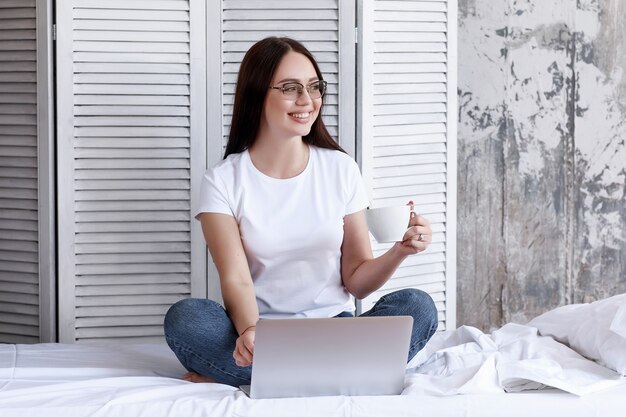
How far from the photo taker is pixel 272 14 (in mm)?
2873

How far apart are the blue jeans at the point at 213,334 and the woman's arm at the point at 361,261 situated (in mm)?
106

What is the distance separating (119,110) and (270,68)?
0.73m

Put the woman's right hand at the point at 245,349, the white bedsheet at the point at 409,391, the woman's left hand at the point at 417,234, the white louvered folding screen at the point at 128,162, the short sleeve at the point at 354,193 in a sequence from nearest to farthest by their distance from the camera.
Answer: the white bedsheet at the point at 409,391
the woman's right hand at the point at 245,349
the woman's left hand at the point at 417,234
the short sleeve at the point at 354,193
the white louvered folding screen at the point at 128,162

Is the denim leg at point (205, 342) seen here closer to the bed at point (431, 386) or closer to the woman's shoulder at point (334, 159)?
the bed at point (431, 386)

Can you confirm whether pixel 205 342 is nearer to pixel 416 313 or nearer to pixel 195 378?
pixel 195 378

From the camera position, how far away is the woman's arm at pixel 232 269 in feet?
7.06

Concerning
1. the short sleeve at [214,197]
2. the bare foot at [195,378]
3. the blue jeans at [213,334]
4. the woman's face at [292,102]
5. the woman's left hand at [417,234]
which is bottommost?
the bare foot at [195,378]

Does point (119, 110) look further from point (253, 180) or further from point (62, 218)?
point (253, 180)

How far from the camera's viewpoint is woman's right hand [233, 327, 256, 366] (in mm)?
1954

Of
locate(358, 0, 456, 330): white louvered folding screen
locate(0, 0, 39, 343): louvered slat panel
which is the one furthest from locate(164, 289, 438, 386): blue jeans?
locate(0, 0, 39, 343): louvered slat panel

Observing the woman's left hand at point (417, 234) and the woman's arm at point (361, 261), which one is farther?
the woman's arm at point (361, 261)

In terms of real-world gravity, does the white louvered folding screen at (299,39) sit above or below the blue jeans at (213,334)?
above

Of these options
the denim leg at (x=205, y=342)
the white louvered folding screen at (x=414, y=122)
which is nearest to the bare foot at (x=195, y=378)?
the denim leg at (x=205, y=342)

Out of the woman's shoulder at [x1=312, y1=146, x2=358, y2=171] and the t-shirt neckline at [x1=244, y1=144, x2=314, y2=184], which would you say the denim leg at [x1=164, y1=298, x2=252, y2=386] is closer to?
the t-shirt neckline at [x1=244, y1=144, x2=314, y2=184]
